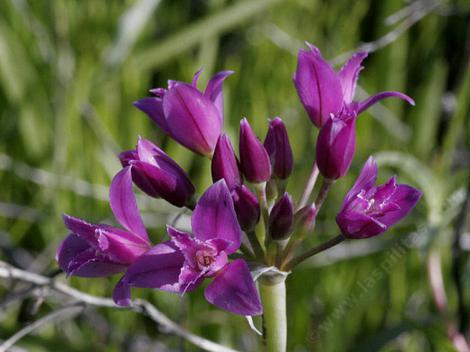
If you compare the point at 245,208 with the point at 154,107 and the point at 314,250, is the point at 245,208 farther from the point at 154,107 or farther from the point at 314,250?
the point at 154,107

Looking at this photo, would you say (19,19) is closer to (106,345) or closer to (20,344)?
(106,345)

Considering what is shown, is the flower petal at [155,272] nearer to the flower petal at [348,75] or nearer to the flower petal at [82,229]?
the flower petal at [82,229]

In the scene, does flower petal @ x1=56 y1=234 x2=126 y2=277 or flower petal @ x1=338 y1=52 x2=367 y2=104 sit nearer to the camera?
flower petal @ x1=56 y1=234 x2=126 y2=277

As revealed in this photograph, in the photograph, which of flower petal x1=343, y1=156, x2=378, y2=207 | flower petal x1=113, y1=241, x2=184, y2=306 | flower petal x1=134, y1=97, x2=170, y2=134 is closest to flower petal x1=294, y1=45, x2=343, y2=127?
flower petal x1=343, y1=156, x2=378, y2=207

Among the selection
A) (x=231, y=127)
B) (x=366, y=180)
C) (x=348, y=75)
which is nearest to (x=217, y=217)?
(x=366, y=180)

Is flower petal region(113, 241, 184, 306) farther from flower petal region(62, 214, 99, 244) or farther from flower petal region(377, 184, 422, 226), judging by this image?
flower petal region(377, 184, 422, 226)

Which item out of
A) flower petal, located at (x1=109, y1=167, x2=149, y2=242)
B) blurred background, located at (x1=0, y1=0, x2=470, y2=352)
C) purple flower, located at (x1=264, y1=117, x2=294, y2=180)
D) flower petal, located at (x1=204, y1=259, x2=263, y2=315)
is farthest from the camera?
blurred background, located at (x1=0, y1=0, x2=470, y2=352)

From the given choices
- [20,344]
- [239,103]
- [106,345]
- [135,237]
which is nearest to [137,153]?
[135,237]

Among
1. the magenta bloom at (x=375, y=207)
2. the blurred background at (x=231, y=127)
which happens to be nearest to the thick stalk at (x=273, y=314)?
the magenta bloom at (x=375, y=207)
